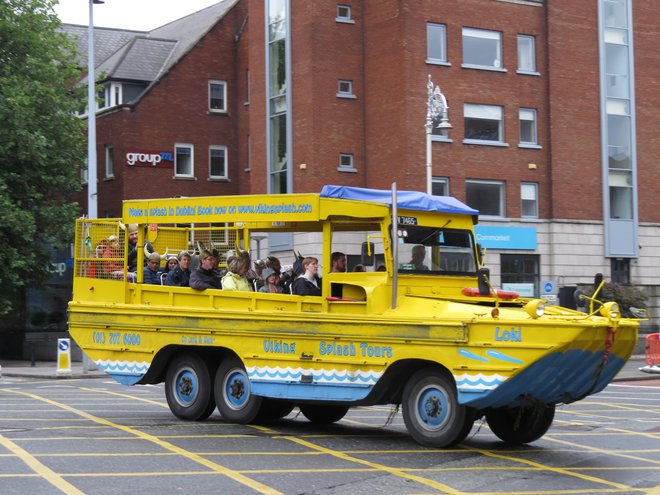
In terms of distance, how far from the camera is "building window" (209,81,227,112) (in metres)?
52.1

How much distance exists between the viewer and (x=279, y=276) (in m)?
15.2

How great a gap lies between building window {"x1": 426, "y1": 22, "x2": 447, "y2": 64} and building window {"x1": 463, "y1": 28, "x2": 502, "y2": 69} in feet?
2.62

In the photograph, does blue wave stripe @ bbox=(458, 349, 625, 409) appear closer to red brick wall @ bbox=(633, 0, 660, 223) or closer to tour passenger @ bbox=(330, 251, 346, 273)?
tour passenger @ bbox=(330, 251, 346, 273)

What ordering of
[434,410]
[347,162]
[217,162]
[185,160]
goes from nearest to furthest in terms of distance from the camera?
[434,410], [347,162], [185,160], [217,162]

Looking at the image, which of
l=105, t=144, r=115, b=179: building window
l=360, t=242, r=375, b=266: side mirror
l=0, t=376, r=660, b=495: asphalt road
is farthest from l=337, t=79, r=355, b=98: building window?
l=360, t=242, r=375, b=266: side mirror

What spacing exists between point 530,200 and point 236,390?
1204 inches

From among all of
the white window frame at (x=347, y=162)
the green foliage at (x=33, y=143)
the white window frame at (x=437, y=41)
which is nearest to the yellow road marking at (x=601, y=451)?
the green foliage at (x=33, y=143)

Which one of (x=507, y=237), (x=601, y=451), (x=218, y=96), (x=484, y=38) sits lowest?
(x=601, y=451)

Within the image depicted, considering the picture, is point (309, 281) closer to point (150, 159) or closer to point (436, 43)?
point (436, 43)

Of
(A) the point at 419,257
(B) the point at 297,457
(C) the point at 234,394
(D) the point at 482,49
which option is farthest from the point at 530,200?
(B) the point at 297,457

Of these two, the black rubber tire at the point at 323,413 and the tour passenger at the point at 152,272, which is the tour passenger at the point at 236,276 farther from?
the black rubber tire at the point at 323,413

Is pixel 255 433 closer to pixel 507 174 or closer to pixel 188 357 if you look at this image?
pixel 188 357

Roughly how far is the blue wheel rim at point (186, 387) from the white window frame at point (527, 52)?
100ft

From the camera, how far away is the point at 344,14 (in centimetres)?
4300
